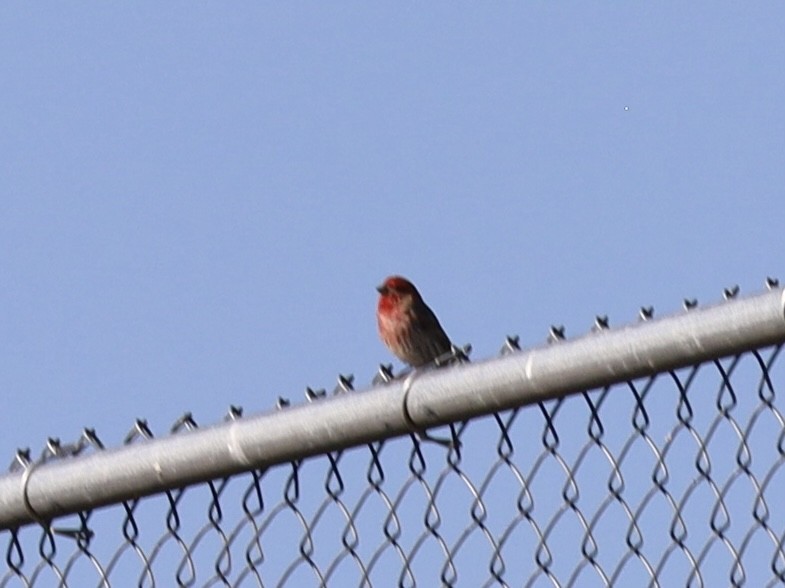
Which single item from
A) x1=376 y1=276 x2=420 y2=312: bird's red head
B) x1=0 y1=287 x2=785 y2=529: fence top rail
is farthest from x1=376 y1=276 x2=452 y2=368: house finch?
x1=0 y1=287 x2=785 y2=529: fence top rail

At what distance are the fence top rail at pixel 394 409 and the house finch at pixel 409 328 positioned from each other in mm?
4675

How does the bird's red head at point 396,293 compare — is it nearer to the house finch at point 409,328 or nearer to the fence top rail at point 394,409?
the house finch at point 409,328

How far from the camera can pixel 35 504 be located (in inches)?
168

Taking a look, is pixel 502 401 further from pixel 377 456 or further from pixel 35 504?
pixel 35 504

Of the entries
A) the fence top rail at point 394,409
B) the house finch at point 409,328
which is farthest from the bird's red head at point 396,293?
the fence top rail at point 394,409

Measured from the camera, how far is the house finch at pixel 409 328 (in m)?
8.98

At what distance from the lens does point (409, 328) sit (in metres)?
8.98

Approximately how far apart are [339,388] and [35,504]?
718mm

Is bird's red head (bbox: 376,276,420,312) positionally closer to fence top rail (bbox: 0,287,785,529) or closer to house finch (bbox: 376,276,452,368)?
house finch (bbox: 376,276,452,368)

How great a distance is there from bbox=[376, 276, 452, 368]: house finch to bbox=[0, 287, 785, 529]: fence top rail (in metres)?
4.67

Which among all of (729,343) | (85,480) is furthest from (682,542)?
(85,480)

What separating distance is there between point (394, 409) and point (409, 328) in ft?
17.2

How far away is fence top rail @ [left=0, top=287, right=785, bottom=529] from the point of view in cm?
333

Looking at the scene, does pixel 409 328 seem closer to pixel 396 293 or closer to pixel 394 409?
pixel 396 293
